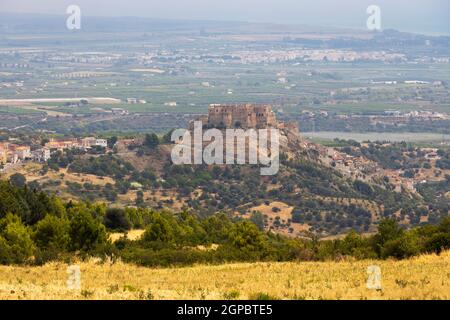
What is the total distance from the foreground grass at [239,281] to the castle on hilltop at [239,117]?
171ft

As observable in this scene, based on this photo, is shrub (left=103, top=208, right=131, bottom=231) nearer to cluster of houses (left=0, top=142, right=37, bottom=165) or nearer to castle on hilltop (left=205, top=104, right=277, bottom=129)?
cluster of houses (left=0, top=142, right=37, bottom=165)

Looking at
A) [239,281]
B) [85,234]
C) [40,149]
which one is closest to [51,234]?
[85,234]

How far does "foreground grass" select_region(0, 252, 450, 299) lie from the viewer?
49.1 ft

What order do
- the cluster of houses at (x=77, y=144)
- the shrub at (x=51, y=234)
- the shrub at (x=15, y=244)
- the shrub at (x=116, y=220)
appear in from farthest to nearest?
1. the cluster of houses at (x=77, y=144)
2. the shrub at (x=116, y=220)
3. the shrub at (x=51, y=234)
4. the shrub at (x=15, y=244)

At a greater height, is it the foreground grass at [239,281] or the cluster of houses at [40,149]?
the foreground grass at [239,281]

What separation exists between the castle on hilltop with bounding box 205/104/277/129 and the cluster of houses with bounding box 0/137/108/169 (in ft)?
30.2

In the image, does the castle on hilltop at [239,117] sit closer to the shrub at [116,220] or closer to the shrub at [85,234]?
the shrub at [116,220]

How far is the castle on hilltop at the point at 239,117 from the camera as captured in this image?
242 ft

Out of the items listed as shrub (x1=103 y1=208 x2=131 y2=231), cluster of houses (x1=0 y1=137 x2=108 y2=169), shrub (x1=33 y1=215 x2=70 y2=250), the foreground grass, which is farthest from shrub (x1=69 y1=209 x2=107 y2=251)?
cluster of houses (x1=0 y1=137 x2=108 y2=169)

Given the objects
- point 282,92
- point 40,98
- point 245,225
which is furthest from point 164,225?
point 282,92

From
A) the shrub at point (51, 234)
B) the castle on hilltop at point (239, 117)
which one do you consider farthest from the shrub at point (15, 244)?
the castle on hilltop at point (239, 117)

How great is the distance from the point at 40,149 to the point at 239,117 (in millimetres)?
16271

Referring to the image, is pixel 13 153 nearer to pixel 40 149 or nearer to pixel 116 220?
pixel 40 149

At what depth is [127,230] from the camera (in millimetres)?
34625
